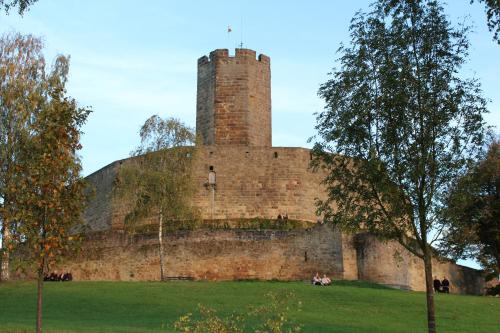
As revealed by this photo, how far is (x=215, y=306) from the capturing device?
86.0 feet

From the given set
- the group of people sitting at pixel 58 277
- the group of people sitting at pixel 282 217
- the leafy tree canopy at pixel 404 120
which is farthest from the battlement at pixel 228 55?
the leafy tree canopy at pixel 404 120

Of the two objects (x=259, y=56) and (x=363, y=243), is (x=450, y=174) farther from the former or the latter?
(x=259, y=56)

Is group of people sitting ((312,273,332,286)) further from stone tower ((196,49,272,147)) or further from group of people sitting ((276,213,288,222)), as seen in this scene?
stone tower ((196,49,272,147))

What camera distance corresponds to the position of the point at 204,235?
38.5m

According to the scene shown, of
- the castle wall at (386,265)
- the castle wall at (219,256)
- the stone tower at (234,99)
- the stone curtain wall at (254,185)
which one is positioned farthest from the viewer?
the stone tower at (234,99)

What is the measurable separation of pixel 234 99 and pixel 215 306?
883 inches

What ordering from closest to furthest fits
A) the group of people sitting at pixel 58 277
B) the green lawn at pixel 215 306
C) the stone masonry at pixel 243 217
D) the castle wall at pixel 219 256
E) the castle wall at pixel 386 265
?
the green lawn at pixel 215 306 → the castle wall at pixel 386 265 → the group of people sitting at pixel 58 277 → the stone masonry at pixel 243 217 → the castle wall at pixel 219 256

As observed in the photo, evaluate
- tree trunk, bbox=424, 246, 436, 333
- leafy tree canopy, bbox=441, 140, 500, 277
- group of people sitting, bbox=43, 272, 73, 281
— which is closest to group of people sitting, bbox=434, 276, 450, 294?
leafy tree canopy, bbox=441, 140, 500, 277

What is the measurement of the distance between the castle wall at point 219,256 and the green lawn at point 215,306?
4.00 meters

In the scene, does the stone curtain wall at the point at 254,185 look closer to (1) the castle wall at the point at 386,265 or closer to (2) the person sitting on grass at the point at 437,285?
(1) the castle wall at the point at 386,265

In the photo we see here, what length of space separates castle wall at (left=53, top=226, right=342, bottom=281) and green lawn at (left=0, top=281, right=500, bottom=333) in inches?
157

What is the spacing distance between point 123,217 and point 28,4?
26.1 meters

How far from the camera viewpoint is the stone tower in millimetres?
46875

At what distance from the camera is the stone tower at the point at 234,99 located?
4688 centimetres
